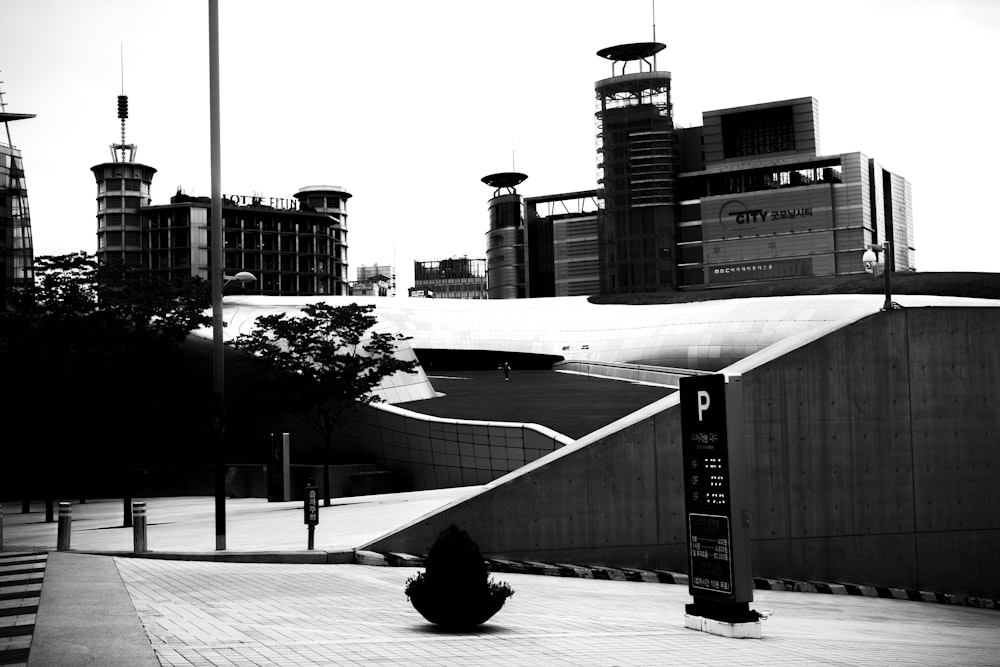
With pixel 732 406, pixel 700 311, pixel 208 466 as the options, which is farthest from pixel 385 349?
pixel 700 311

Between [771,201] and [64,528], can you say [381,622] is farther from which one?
[771,201]

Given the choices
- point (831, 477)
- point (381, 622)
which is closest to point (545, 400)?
point (831, 477)

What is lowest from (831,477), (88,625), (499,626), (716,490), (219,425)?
(499,626)

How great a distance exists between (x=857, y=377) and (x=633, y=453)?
16.5 feet

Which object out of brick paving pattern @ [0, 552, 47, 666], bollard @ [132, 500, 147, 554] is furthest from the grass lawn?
brick paving pattern @ [0, 552, 47, 666]

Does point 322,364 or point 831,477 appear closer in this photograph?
point 831,477

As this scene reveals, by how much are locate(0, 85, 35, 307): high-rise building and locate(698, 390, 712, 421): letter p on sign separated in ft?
256

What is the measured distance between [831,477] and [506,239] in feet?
398

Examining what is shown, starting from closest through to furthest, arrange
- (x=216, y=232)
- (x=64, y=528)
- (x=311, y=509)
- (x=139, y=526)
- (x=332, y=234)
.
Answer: (x=311, y=509)
(x=139, y=526)
(x=64, y=528)
(x=216, y=232)
(x=332, y=234)

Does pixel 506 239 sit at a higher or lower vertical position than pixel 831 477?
higher

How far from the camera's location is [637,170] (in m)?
113

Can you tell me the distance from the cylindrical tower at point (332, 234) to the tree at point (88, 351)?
116937 millimetres

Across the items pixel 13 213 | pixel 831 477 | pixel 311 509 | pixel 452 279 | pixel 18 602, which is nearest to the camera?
pixel 18 602

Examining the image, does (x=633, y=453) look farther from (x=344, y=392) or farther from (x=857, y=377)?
(x=344, y=392)
